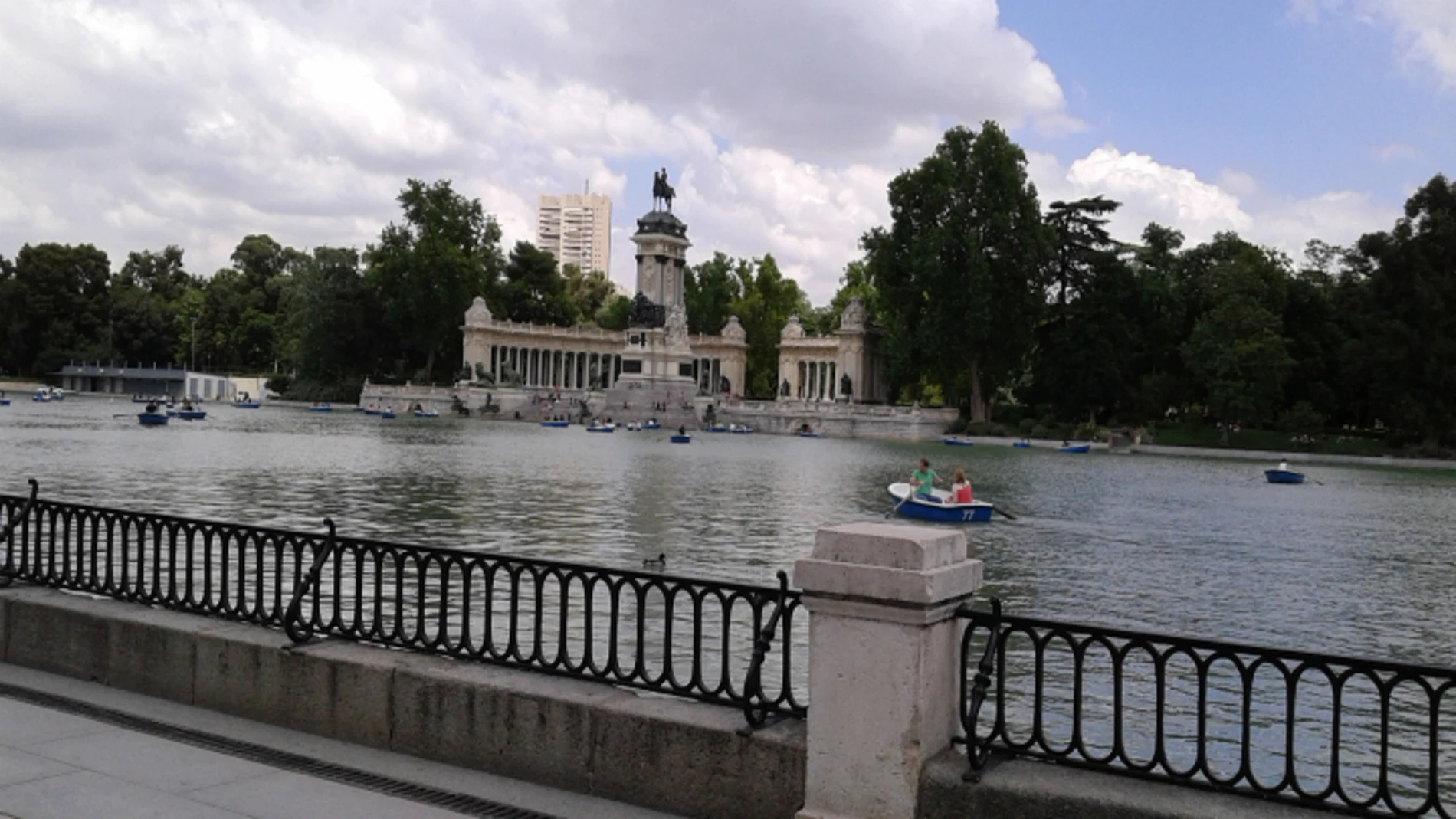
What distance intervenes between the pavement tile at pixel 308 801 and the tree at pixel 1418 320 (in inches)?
2641

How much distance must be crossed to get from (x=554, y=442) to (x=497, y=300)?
62725mm

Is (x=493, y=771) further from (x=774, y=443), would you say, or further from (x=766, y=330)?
A: (x=766, y=330)

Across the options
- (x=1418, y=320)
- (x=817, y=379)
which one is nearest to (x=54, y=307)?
(x=817, y=379)

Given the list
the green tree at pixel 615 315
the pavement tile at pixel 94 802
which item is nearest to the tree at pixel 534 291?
the green tree at pixel 615 315

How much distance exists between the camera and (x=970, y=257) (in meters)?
79.3

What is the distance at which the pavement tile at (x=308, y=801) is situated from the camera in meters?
6.05

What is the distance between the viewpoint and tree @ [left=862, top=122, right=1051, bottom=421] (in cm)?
8031

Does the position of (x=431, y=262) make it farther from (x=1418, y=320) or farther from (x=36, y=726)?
(x=36, y=726)

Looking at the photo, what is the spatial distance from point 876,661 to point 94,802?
11.8 ft

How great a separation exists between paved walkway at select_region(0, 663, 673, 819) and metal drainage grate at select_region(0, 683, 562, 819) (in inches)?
1.1

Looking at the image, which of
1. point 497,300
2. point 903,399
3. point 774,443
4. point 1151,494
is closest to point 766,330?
point 903,399

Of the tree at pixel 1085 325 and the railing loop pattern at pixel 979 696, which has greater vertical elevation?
the tree at pixel 1085 325

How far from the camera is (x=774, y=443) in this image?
7131 cm

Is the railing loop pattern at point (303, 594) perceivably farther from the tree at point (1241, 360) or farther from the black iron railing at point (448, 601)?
the tree at point (1241, 360)
